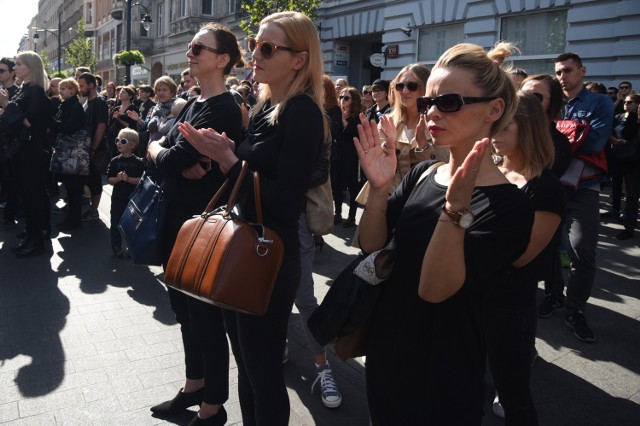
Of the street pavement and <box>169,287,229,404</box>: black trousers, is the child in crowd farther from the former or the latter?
<box>169,287,229,404</box>: black trousers

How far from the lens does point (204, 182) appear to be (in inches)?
108

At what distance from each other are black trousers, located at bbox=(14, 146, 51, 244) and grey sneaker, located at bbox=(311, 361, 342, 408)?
448 centimetres

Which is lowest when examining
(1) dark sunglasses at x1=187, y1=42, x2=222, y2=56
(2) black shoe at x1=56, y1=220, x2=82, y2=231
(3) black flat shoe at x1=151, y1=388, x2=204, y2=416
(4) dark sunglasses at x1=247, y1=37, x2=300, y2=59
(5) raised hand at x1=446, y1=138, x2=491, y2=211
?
(3) black flat shoe at x1=151, y1=388, x2=204, y2=416

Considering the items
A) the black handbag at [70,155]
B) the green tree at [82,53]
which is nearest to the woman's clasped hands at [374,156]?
the black handbag at [70,155]

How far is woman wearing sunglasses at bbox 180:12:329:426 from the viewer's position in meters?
2.13

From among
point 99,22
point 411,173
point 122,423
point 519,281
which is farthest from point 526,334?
point 99,22

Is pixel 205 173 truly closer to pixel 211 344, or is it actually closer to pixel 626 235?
pixel 211 344

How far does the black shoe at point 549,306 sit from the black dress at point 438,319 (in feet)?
10.8

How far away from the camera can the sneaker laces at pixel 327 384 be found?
130 inches

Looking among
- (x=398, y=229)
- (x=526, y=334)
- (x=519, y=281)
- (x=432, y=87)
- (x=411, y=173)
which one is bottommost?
(x=526, y=334)

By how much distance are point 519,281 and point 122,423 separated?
229 cm

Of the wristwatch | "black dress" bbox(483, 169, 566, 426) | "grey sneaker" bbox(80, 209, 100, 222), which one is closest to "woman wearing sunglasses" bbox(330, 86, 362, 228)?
"grey sneaker" bbox(80, 209, 100, 222)

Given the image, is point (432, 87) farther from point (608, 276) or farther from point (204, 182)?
point (608, 276)

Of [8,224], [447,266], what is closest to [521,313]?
[447,266]
